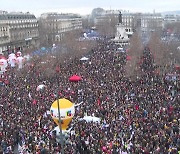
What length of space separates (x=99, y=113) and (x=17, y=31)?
68057mm

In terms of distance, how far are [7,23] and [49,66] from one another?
43888 mm

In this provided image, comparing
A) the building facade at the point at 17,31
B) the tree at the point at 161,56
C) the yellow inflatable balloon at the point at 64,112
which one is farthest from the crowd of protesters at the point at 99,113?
the building facade at the point at 17,31

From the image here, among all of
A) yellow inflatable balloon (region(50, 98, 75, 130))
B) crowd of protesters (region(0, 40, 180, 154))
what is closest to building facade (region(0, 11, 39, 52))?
crowd of protesters (region(0, 40, 180, 154))

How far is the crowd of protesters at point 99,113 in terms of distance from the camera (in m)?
19.6

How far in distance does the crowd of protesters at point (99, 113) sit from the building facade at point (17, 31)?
43.9m

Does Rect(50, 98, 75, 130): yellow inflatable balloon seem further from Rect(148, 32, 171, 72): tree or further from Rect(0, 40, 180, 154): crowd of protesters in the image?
Rect(148, 32, 171, 72): tree

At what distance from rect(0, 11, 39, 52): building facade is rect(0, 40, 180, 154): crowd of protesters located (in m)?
43.9

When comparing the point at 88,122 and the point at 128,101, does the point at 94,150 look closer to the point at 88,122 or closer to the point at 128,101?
the point at 88,122

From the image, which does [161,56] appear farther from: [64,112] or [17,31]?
[17,31]

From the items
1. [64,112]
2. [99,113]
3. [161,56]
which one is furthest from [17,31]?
[64,112]

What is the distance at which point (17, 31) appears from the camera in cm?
8931

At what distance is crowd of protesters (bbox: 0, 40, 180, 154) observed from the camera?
770 inches

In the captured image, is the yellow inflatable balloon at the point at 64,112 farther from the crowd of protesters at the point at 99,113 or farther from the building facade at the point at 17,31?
the building facade at the point at 17,31

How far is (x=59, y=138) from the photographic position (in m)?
14.0
